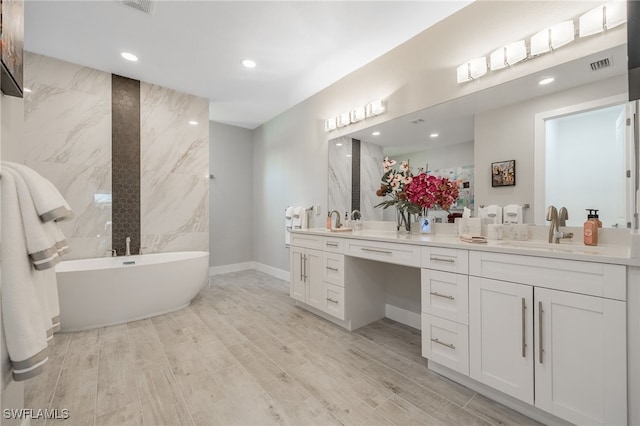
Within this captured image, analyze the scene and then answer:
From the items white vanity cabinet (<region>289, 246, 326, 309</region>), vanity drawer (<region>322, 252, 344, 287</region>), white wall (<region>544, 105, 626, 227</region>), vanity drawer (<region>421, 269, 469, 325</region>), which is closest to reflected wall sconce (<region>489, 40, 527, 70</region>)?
white wall (<region>544, 105, 626, 227</region>)

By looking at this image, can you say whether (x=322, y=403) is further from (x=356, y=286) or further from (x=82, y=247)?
(x=82, y=247)

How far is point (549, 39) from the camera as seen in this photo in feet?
5.20

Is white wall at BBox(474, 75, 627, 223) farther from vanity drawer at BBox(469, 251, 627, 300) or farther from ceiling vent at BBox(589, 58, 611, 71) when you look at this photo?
vanity drawer at BBox(469, 251, 627, 300)

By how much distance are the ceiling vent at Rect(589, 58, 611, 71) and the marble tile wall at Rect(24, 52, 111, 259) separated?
14.3ft

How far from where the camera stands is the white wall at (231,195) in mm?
4520

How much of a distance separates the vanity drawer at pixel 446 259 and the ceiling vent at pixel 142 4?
2742 mm

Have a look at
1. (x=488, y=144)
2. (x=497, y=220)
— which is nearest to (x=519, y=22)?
(x=488, y=144)

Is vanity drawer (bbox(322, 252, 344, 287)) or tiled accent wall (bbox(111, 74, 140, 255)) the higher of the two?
tiled accent wall (bbox(111, 74, 140, 255))

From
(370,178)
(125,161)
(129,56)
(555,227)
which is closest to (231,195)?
(125,161)

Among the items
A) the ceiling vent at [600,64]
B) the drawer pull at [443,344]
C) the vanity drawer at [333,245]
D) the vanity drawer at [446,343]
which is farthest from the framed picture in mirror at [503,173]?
the vanity drawer at [333,245]

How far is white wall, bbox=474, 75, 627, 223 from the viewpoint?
1595mm

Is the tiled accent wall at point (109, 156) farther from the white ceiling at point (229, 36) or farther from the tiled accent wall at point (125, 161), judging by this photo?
the white ceiling at point (229, 36)

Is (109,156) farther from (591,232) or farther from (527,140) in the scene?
(591,232)

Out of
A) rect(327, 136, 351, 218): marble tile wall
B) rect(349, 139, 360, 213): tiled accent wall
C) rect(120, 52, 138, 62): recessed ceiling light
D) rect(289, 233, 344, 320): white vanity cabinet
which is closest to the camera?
rect(289, 233, 344, 320): white vanity cabinet
